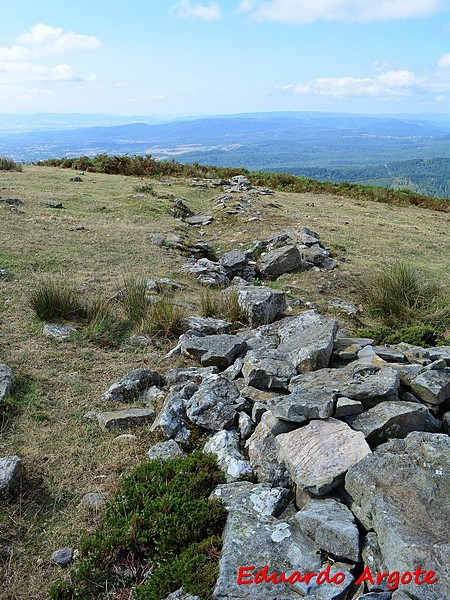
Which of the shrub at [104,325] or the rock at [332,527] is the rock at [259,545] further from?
the shrub at [104,325]

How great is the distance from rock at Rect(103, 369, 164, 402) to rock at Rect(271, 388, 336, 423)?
2.07 metres

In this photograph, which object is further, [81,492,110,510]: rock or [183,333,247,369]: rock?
[183,333,247,369]: rock

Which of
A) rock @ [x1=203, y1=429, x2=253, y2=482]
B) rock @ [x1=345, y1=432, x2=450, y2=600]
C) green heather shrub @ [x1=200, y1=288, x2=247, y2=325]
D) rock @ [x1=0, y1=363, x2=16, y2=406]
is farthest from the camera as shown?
green heather shrub @ [x1=200, y1=288, x2=247, y2=325]

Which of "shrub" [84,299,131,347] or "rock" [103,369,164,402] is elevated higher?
"shrub" [84,299,131,347]

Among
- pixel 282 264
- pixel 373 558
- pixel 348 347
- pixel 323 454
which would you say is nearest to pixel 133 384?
pixel 348 347

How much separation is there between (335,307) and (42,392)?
18.4 ft

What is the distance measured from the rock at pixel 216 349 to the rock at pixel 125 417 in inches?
46.1

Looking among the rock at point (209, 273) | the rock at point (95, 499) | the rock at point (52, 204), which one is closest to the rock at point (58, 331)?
the rock at point (95, 499)

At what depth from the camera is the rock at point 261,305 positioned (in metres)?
8.10

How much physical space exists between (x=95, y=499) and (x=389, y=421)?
2647 mm

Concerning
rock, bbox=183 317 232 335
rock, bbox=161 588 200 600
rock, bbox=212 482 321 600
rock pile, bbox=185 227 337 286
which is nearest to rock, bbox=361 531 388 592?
rock, bbox=212 482 321 600

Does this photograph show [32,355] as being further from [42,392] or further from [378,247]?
[378,247]

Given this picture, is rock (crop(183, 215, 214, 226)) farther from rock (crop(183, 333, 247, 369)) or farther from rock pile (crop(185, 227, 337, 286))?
rock (crop(183, 333, 247, 369))

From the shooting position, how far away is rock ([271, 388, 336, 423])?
440 cm
